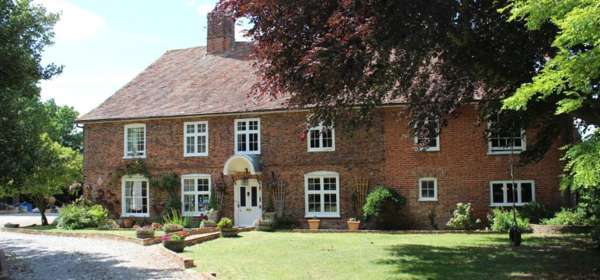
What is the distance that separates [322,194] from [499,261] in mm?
11575

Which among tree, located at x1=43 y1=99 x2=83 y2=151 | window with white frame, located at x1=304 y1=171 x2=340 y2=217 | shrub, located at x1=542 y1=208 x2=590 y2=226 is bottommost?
shrub, located at x1=542 y1=208 x2=590 y2=226

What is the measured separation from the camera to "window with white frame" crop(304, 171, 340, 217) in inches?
972

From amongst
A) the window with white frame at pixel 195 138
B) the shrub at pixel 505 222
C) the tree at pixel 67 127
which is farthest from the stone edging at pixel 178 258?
the tree at pixel 67 127

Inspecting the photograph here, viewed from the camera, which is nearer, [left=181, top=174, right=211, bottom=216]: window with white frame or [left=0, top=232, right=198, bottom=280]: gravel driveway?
[left=0, top=232, right=198, bottom=280]: gravel driveway

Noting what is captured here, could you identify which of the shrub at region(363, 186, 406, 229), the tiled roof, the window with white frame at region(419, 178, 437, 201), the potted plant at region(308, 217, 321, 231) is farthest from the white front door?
the window with white frame at region(419, 178, 437, 201)

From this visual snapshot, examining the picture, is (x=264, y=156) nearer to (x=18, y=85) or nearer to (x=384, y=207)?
(x=384, y=207)

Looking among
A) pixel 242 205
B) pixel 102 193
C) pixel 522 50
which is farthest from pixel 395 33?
pixel 102 193

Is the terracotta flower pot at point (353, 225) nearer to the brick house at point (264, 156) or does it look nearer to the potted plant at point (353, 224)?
the potted plant at point (353, 224)

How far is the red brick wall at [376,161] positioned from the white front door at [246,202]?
0.41m

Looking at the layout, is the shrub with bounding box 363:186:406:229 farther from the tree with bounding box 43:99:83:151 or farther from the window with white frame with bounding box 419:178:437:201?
the tree with bounding box 43:99:83:151

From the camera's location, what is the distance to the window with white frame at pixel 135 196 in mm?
27766

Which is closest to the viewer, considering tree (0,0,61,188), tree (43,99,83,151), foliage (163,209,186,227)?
tree (0,0,61,188)

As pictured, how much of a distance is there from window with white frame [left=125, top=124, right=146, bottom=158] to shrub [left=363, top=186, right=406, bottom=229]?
1136 centimetres

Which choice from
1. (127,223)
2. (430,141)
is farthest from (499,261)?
(127,223)
